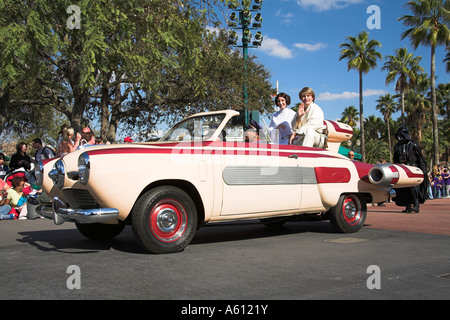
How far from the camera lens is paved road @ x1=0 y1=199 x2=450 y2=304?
122 inches

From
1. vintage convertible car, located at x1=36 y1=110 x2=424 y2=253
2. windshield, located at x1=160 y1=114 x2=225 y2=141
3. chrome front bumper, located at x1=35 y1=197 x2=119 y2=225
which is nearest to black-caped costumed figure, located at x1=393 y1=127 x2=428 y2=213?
vintage convertible car, located at x1=36 y1=110 x2=424 y2=253

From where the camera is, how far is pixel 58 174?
455 cm

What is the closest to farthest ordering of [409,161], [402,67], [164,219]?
[164,219], [409,161], [402,67]

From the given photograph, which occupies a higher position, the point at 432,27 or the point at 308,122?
the point at 432,27

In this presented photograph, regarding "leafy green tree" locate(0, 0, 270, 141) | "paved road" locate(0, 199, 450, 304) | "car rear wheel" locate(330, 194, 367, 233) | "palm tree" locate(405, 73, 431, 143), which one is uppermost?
"palm tree" locate(405, 73, 431, 143)

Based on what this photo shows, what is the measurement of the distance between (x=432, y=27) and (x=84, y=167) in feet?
91.1

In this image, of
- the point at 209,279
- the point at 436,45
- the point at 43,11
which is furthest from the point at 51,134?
the point at 209,279

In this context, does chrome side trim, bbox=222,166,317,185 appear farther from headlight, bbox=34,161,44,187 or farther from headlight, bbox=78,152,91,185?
headlight, bbox=34,161,44,187

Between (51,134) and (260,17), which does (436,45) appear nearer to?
(260,17)

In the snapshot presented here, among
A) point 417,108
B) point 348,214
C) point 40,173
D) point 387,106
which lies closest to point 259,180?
point 348,214

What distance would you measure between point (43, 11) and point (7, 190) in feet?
13.9

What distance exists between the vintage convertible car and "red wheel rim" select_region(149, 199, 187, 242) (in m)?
0.01

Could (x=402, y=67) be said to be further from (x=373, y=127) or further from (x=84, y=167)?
(x=84, y=167)

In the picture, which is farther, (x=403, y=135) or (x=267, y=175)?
(x=403, y=135)
